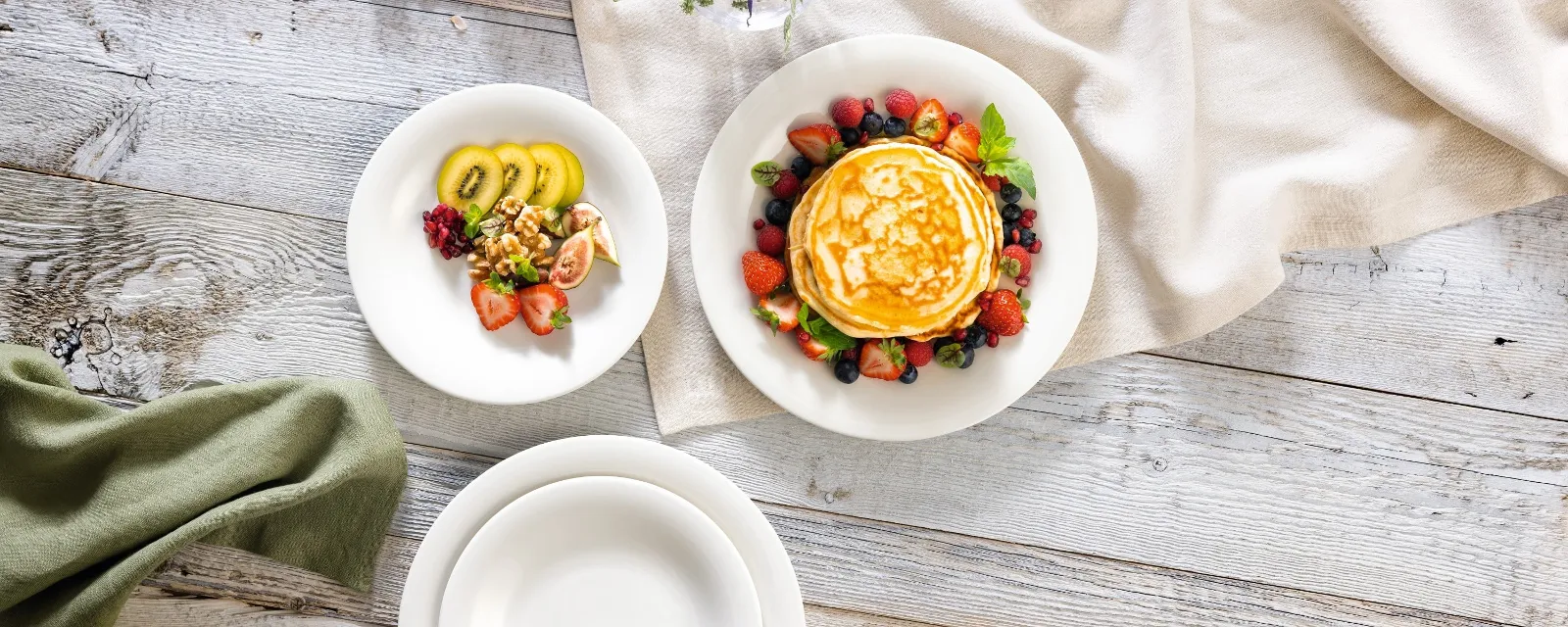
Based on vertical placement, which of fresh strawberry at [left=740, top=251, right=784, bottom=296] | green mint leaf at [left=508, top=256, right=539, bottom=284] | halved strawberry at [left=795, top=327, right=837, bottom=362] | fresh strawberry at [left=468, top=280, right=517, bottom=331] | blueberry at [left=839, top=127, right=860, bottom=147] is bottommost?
fresh strawberry at [left=468, top=280, right=517, bottom=331]

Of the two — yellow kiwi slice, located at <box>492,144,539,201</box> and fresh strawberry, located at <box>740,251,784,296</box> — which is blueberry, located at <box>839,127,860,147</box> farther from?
yellow kiwi slice, located at <box>492,144,539,201</box>

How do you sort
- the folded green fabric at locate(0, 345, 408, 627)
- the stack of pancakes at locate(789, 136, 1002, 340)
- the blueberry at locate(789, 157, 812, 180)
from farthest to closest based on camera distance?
the blueberry at locate(789, 157, 812, 180)
the stack of pancakes at locate(789, 136, 1002, 340)
the folded green fabric at locate(0, 345, 408, 627)

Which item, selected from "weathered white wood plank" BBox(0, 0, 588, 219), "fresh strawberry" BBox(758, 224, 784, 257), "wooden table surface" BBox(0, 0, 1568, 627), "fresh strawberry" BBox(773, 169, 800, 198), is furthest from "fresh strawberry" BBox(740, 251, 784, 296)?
"weathered white wood plank" BBox(0, 0, 588, 219)

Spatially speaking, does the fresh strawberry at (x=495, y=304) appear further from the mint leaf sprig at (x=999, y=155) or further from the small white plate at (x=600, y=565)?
the mint leaf sprig at (x=999, y=155)

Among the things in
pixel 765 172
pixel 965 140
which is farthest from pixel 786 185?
pixel 965 140

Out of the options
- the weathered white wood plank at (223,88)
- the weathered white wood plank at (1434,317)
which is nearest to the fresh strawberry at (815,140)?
the weathered white wood plank at (223,88)

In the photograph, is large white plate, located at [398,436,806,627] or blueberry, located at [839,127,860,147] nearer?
large white plate, located at [398,436,806,627]
